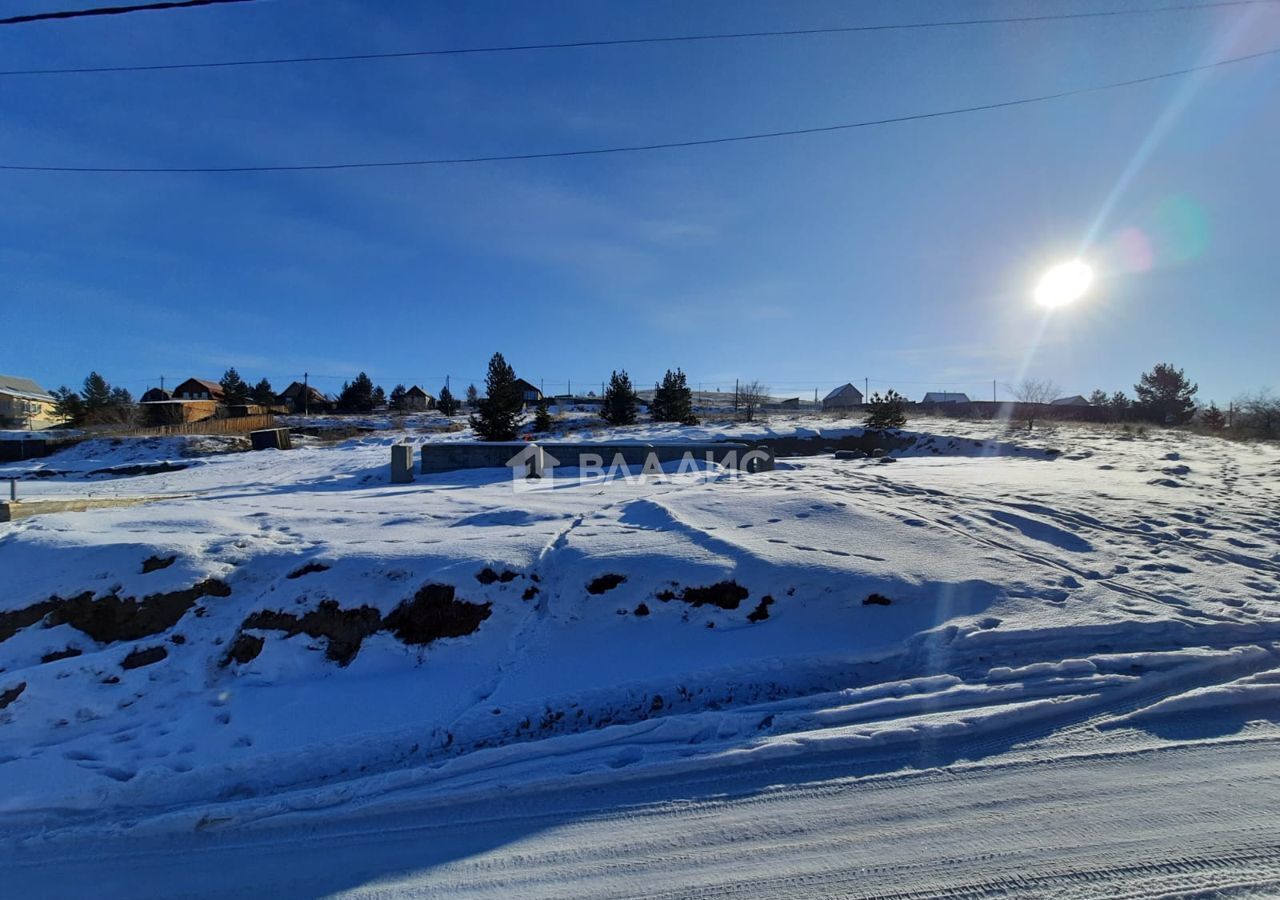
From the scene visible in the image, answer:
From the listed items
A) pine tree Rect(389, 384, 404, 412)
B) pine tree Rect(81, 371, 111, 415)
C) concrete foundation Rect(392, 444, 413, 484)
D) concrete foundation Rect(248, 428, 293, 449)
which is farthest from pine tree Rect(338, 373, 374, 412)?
concrete foundation Rect(392, 444, 413, 484)

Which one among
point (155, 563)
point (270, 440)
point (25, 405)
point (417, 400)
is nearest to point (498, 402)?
point (270, 440)

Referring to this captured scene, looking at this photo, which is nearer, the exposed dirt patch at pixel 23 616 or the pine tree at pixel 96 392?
the exposed dirt patch at pixel 23 616

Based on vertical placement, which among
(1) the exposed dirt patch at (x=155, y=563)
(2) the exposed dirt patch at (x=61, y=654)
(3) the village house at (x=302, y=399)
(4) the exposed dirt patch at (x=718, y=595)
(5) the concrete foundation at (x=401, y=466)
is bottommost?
(2) the exposed dirt patch at (x=61, y=654)

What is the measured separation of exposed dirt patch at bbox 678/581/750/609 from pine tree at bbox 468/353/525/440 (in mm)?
17732

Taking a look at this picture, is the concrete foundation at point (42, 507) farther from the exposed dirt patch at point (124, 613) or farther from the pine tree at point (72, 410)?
the pine tree at point (72, 410)

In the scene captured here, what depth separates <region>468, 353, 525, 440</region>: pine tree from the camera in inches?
848

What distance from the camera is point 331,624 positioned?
4625 mm

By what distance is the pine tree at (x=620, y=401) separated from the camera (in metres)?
31.3

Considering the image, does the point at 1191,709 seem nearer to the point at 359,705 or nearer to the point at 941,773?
the point at 941,773

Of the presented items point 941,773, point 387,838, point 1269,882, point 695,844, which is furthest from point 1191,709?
point 387,838

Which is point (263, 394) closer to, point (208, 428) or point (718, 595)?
point (208, 428)

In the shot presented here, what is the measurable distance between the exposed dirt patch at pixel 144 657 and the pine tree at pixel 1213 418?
38.4m

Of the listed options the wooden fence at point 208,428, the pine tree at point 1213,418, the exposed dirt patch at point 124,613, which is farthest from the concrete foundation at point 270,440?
the pine tree at point 1213,418

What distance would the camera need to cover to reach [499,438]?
21.6 meters
